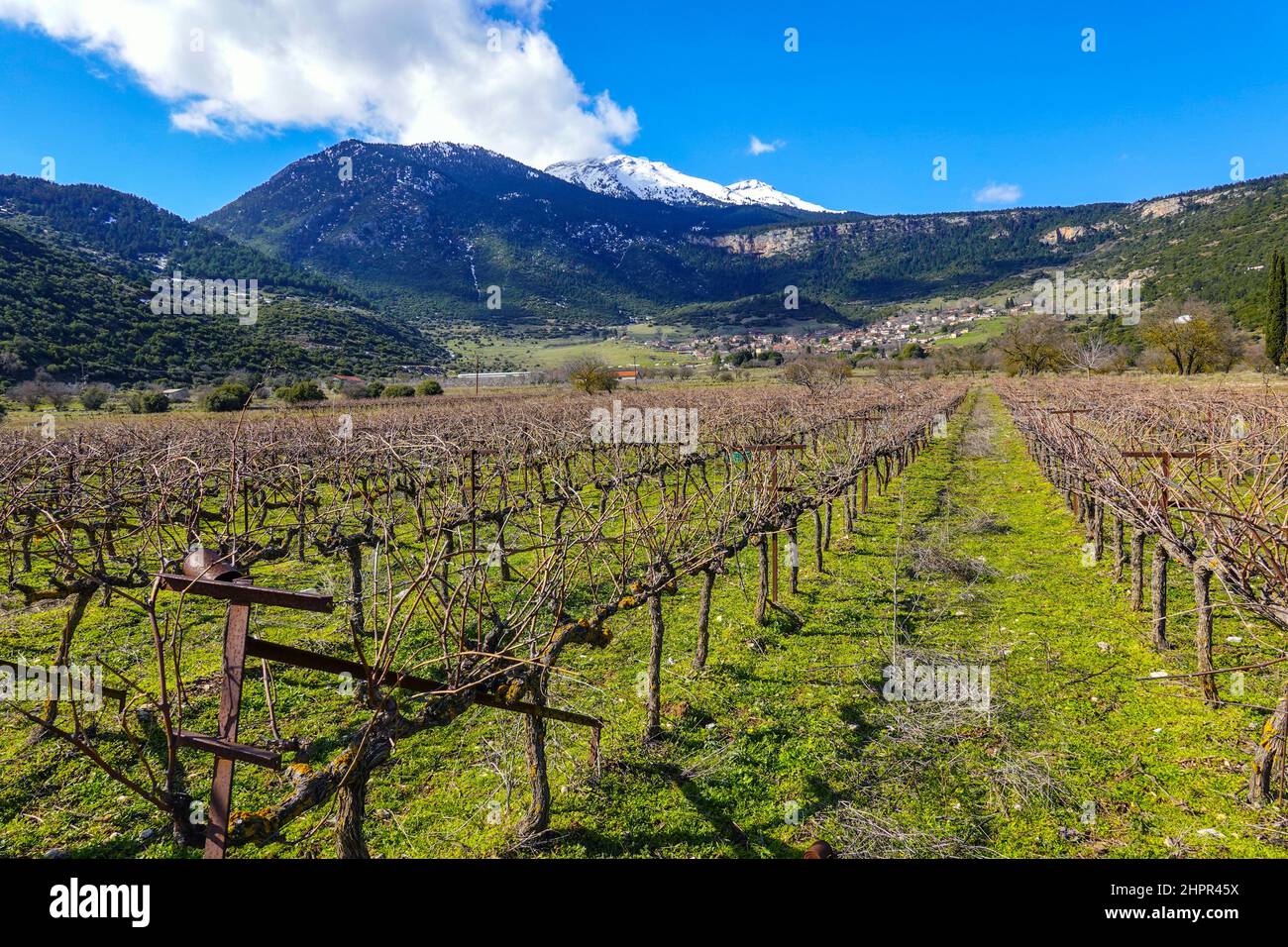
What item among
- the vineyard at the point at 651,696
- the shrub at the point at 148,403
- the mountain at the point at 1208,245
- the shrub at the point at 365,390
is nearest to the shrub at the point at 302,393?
the shrub at the point at 365,390

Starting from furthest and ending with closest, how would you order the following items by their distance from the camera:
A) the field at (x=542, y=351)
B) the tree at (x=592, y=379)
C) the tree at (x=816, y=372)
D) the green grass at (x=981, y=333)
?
the green grass at (x=981, y=333), the field at (x=542, y=351), the tree at (x=816, y=372), the tree at (x=592, y=379)

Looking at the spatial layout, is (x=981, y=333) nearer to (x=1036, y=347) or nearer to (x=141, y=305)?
(x=1036, y=347)

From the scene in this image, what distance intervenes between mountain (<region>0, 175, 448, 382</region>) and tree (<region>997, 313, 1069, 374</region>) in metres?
64.7

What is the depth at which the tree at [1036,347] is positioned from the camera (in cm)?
5853

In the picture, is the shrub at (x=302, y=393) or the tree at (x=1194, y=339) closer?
the shrub at (x=302, y=393)

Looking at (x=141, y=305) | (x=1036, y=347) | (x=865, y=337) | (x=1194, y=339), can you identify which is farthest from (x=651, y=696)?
(x=865, y=337)

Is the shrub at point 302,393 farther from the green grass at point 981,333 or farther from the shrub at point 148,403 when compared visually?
the green grass at point 981,333

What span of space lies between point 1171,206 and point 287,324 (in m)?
150

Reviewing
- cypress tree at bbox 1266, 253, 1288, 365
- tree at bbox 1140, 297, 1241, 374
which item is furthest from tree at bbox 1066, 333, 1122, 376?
cypress tree at bbox 1266, 253, 1288, 365

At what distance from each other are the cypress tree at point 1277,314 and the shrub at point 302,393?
213ft

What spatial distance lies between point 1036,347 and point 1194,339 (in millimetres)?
16393

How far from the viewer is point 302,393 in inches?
1420

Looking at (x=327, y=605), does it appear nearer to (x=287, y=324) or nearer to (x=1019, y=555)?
(x=1019, y=555)

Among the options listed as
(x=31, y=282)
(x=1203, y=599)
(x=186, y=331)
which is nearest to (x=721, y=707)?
(x=1203, y=599)
